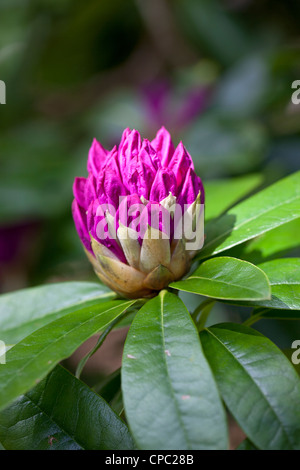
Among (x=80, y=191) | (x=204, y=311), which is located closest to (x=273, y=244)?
(x=204, y=311)

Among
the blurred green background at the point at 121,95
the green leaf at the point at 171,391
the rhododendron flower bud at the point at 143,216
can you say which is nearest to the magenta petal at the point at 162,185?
the rhododendron flower bud at the point at 143,216

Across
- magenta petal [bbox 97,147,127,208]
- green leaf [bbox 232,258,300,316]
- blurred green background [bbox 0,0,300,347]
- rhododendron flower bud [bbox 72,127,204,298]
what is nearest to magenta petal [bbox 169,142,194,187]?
rhododendron flower bud [bbox 72,127,204,298]

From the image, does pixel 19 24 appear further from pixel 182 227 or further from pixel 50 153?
pixel 182 227

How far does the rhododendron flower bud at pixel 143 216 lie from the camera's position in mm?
824

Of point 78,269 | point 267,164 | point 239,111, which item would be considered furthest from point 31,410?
point 239,111

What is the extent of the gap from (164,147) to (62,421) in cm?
52

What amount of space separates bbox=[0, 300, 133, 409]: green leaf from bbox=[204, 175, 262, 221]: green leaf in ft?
1.31

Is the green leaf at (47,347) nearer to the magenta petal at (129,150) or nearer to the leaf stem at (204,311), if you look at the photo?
the leaf stem at (204,311)

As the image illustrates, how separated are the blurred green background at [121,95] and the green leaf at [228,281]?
82 cm

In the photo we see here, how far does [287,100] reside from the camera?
7.57 feet

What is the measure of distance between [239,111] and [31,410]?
193cm

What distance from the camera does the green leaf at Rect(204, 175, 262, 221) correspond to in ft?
3.79

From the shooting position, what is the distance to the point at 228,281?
2.52 feet

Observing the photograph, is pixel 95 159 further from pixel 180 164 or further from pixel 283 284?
pixel 283 284
